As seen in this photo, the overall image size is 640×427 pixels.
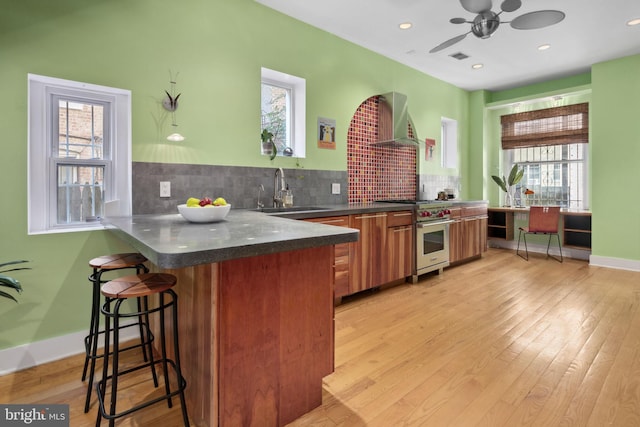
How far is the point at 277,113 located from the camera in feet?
12.1

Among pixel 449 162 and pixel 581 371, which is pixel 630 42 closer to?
pixel 449 162

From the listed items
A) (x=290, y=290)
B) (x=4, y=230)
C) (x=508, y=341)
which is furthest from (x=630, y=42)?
(x=4, y=230)

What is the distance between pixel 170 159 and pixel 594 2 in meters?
4.17

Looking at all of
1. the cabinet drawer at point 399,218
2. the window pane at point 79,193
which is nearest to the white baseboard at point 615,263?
the cabinet drawer at point 399,218

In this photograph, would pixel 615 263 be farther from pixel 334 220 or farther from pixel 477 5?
pixel 334 220

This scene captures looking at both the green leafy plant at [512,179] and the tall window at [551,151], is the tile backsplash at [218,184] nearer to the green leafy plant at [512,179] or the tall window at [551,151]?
the green leafy plant at [512,179]

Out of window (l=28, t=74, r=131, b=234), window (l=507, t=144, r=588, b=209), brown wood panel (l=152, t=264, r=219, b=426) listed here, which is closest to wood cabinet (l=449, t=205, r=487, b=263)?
window (l=507, t=144, r=588, b=209)

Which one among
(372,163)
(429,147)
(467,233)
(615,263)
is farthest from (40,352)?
(615,263)

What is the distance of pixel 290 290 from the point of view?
161 centimetres

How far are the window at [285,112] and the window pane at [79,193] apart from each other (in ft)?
5.34

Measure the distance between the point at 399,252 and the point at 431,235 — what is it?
664 millimetres

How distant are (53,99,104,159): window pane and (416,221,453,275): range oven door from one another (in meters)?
3.25

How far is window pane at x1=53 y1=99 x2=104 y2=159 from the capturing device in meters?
2.40

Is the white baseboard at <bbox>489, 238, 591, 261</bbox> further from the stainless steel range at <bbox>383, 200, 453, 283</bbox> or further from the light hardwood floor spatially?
the stainless steel range at <bbox>383, 200, 453, 283</bbox>
